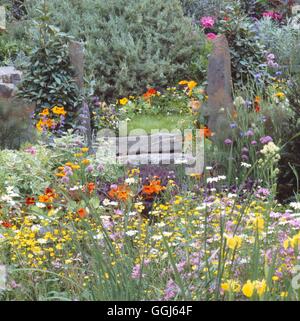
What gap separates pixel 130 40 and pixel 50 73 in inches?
90.8

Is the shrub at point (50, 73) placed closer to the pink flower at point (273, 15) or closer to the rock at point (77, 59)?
the rock at point (77, 59)

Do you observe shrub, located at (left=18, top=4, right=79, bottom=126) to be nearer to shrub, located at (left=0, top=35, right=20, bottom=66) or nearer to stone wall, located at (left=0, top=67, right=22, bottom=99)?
stone wall, located at (left=0, top=67, right=22, bottom=99)

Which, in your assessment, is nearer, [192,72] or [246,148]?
[246,148]

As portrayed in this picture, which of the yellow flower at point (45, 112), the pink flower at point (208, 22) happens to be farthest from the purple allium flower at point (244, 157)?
the pink flower at point (208, 22)

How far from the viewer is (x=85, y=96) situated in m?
8.46

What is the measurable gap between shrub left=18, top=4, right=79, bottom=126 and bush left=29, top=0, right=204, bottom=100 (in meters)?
1.68

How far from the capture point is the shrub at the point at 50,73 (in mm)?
8242

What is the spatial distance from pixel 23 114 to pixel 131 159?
3.85 feet

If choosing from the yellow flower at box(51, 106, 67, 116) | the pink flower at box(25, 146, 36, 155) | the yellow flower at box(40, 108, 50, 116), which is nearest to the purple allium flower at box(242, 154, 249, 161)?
the pink flower at box(25, 146, 36, 155)

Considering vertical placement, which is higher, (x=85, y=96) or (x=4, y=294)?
(x=85, y=96)

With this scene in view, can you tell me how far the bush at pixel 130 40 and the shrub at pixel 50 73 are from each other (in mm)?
1684

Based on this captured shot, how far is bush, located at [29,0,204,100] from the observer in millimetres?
10344
